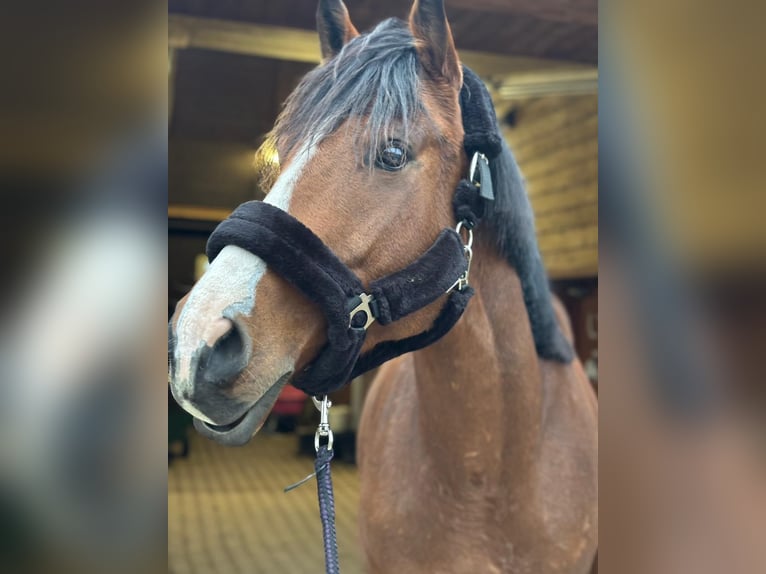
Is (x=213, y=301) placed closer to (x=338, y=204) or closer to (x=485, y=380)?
(x=338, y=204)

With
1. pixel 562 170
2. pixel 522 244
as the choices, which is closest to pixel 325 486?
pixel 522 244

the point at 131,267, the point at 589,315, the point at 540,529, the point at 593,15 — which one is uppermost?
the point at 593,15

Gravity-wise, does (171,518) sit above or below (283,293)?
below

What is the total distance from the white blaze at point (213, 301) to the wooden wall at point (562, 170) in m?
2.22

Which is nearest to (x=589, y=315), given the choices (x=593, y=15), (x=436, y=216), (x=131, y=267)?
(x=593, y=15)

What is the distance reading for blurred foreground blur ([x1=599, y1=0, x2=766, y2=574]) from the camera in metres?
0.57

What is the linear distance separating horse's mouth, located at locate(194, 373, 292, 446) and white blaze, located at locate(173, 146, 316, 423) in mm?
49

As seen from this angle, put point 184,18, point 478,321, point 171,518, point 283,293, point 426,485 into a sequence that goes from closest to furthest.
Result: 1. point 283,293
2. point 478,321
3. point 426,485
4. point 184,18
5. point 171,518

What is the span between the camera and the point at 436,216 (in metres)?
1.01

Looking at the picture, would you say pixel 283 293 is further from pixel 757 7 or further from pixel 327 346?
pixel 757 7

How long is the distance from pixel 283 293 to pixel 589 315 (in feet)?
8.60

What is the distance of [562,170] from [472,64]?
69 cm

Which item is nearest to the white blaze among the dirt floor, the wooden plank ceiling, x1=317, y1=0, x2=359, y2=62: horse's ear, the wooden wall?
x1=317, y1=0, x2=359, y2=62: horse's ear

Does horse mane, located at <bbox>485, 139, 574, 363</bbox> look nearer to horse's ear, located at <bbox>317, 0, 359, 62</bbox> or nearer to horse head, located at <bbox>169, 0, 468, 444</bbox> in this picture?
horse head, located at <bbox>169, 0, 468, 444</bbox>
